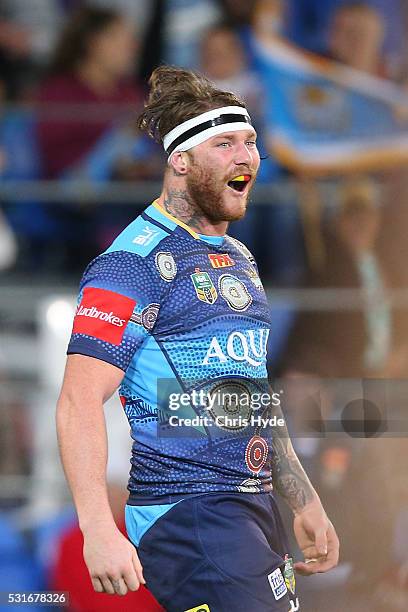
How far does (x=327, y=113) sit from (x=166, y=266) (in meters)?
3.75

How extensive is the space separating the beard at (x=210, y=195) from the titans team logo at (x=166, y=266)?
19 centimetres

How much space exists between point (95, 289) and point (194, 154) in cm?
48

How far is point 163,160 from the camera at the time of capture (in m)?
6.20

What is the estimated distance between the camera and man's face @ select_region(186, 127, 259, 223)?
9.70 feet

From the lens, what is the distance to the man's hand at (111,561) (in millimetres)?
2500

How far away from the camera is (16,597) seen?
4.14m

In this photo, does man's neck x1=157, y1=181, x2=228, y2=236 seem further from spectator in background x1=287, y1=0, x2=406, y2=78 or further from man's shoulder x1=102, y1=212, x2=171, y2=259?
spectator in background x1=287, y1=0, x2=406, y2=78

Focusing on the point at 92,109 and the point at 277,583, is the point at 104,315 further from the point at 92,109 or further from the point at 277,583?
the point at 92,109

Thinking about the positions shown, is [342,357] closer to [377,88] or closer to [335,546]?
[377,88]

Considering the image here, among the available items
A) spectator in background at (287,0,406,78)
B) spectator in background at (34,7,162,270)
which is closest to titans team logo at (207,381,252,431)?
spectator in background at (34,7,162,270)

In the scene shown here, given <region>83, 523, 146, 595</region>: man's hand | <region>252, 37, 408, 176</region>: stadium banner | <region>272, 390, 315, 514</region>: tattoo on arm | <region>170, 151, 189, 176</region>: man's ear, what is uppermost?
<region>252, 37, 408, 176</region>: stadium banner

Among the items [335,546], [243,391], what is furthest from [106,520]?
[335,546]

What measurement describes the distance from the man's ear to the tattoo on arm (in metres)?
0.68

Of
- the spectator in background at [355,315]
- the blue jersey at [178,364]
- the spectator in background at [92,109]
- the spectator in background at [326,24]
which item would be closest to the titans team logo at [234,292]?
the blue jersey at [178,364]
